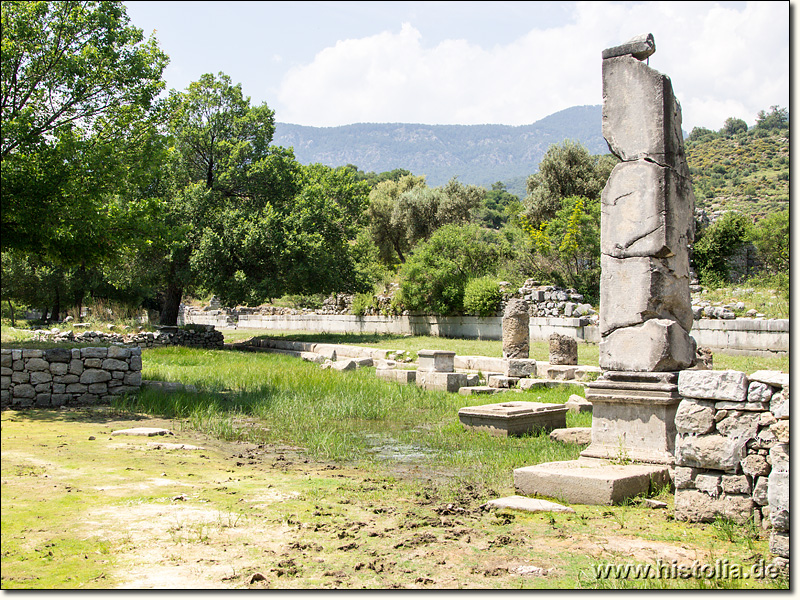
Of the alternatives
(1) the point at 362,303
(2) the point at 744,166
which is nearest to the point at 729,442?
(1) the point at 362,303

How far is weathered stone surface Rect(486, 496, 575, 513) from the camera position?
230 inches

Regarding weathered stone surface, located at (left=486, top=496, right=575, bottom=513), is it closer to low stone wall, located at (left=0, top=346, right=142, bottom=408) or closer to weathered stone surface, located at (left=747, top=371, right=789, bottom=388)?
weathered stone surface, located at (left=747, top=371, right=789, bottom=388)

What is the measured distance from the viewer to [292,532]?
5.16m

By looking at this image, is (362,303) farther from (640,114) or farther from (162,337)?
(640,114)

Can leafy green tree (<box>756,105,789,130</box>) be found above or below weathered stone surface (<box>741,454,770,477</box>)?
above

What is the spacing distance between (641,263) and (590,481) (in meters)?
2.59

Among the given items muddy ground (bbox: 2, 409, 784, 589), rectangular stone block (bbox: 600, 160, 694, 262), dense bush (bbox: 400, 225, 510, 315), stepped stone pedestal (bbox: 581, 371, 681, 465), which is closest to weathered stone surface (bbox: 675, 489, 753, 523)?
muddy ground (bbox: 2, 409, 784, 589)

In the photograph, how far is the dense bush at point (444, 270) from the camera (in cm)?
3028

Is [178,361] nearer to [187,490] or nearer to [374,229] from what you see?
[187,490]

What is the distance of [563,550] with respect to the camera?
4867 millimetres

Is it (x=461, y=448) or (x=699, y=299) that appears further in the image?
(x=699, y=299)

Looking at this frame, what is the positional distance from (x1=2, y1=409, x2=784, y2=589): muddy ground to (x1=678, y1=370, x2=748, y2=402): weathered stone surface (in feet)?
3.44

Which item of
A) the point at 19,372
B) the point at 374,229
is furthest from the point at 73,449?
the point at 374,229

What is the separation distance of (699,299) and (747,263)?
4264 mm
